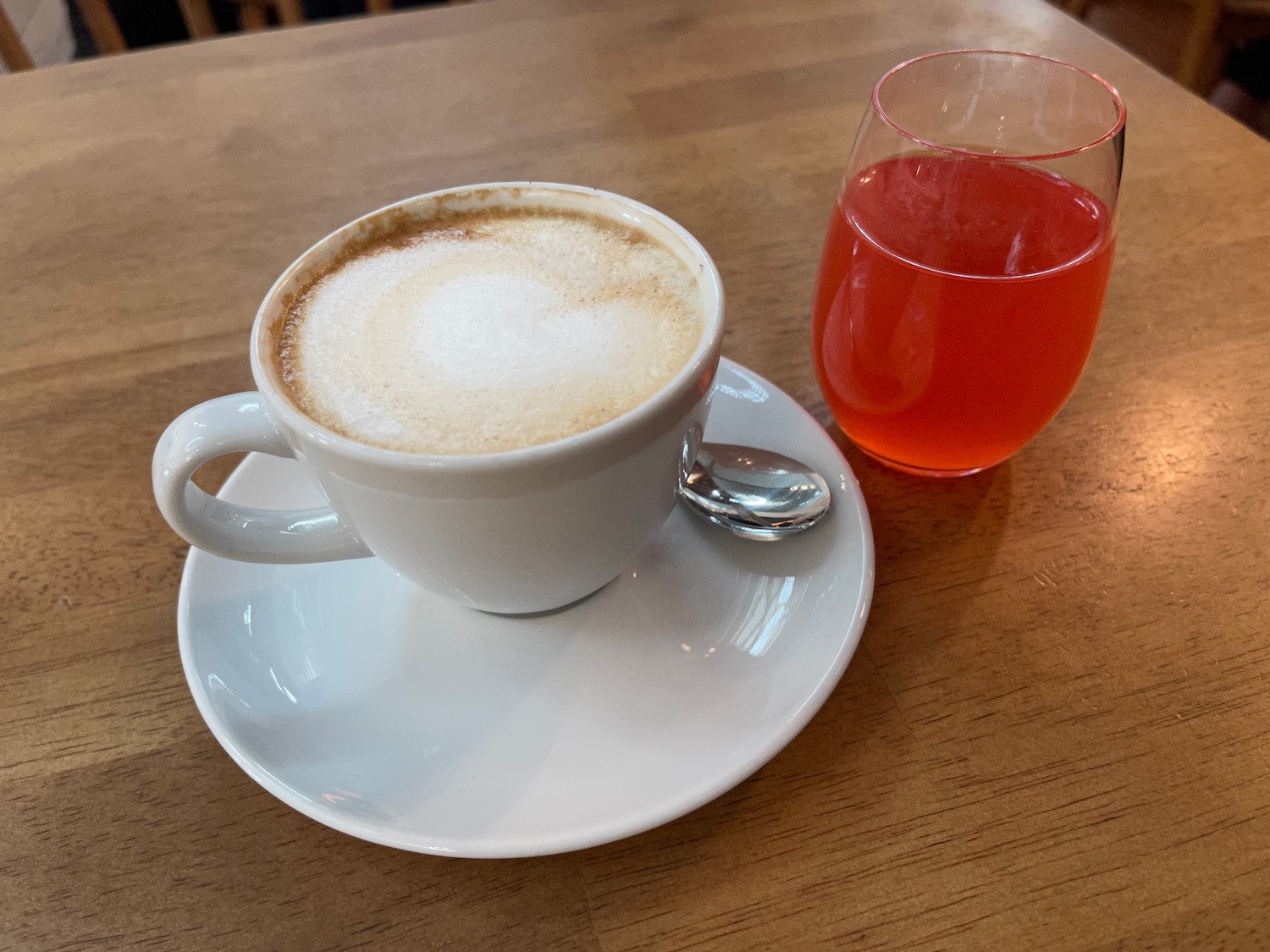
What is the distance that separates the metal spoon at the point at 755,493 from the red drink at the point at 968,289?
83 millimetres

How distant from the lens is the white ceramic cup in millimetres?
452

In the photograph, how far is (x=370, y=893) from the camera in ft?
1.50

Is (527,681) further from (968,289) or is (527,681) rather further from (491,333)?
(968,289)

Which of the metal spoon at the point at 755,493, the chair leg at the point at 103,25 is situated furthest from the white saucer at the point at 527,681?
the chair leg at the point at 103,25

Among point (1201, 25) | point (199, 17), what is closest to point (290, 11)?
point (199, 17)

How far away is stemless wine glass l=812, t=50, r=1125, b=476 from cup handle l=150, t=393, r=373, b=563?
0.36 m

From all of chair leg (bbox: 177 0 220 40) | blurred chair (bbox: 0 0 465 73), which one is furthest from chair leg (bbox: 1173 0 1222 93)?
chair leg (bbox: 177 0 220 40)

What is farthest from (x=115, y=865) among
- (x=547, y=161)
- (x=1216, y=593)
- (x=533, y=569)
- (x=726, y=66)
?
(x=726, y=66)

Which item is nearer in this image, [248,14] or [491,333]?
[491,333]

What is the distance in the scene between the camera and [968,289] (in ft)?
1.82

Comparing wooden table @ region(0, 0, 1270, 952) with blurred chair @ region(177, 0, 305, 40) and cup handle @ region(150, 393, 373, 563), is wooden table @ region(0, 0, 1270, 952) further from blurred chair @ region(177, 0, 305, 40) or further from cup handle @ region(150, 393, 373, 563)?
blurred chair @ region(177, 0, 305, 40)

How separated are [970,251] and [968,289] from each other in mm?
28

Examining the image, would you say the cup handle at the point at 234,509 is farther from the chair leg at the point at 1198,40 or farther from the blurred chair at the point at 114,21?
the chair leg at the point at 1198,40

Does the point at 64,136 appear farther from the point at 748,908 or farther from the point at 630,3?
the point at 748,908
